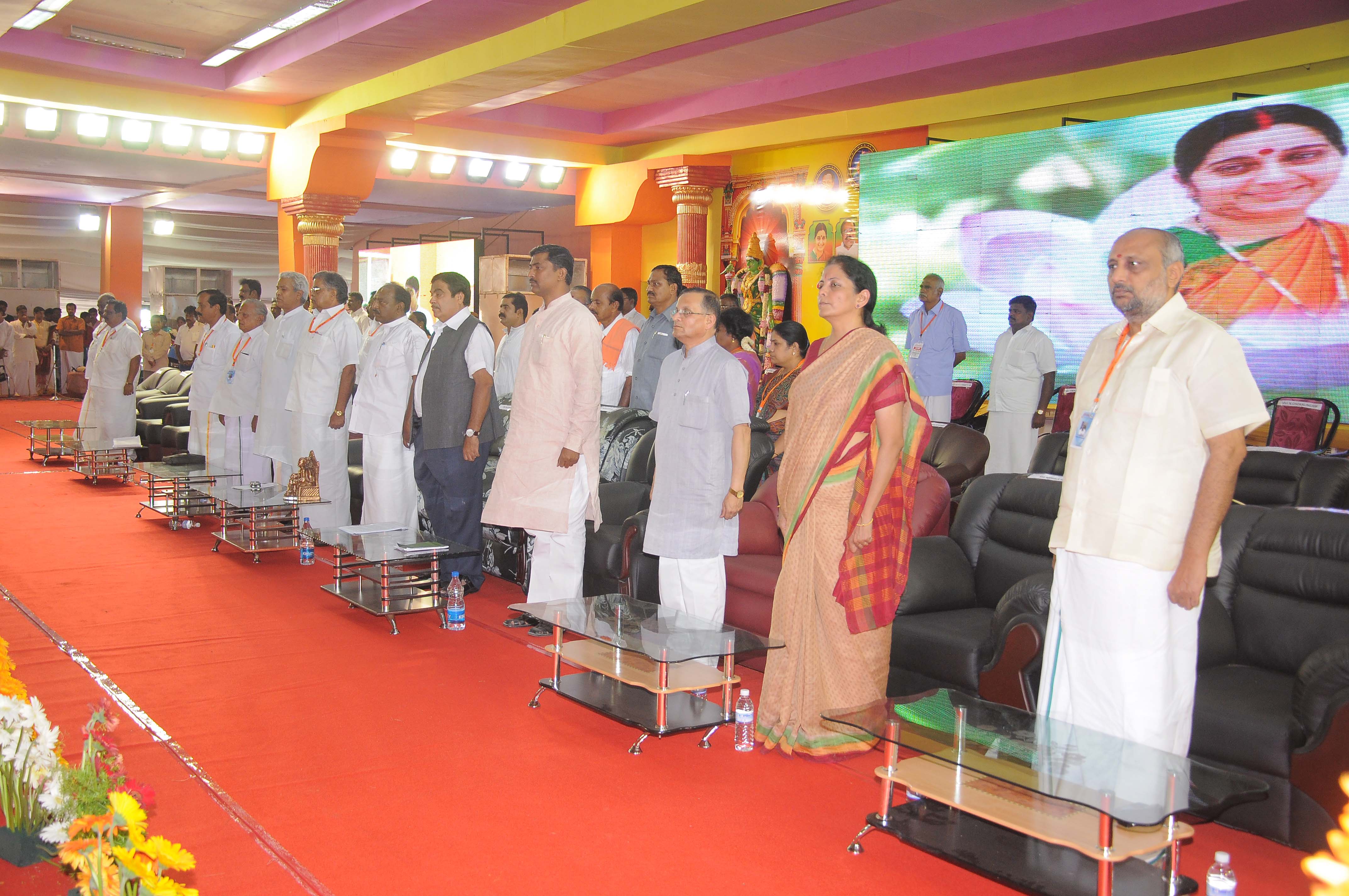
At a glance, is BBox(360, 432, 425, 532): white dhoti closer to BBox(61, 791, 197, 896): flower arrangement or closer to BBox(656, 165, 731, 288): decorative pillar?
BBox(61, 791, 197, 896): flower arrangement

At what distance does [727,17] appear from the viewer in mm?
6918

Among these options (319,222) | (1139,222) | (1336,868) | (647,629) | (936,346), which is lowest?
(647,629)

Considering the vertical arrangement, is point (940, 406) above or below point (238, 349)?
below

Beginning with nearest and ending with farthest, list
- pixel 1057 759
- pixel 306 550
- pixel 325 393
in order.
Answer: pixel 1057 759, pixel 306 550, pixel 325 393

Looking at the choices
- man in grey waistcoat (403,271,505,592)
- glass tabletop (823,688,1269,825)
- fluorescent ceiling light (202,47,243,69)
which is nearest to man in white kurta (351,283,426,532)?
man in grey waistcoat (403,271,505,592)

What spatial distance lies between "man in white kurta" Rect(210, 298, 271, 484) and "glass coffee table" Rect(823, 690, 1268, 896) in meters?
6.02

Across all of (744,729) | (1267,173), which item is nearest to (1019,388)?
(1267,173)

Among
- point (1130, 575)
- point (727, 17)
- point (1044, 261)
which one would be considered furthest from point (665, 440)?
point (1044, 261)

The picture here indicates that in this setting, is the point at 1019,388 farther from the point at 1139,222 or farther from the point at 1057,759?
the point at 1057,759

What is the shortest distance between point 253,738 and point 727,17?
16.9 ft

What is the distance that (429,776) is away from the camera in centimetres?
333

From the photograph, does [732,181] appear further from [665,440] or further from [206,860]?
[206,860]

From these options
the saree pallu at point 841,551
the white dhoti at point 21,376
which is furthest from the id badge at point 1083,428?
the white dhoti at point 21,376

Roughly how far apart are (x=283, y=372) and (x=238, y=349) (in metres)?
0.70
